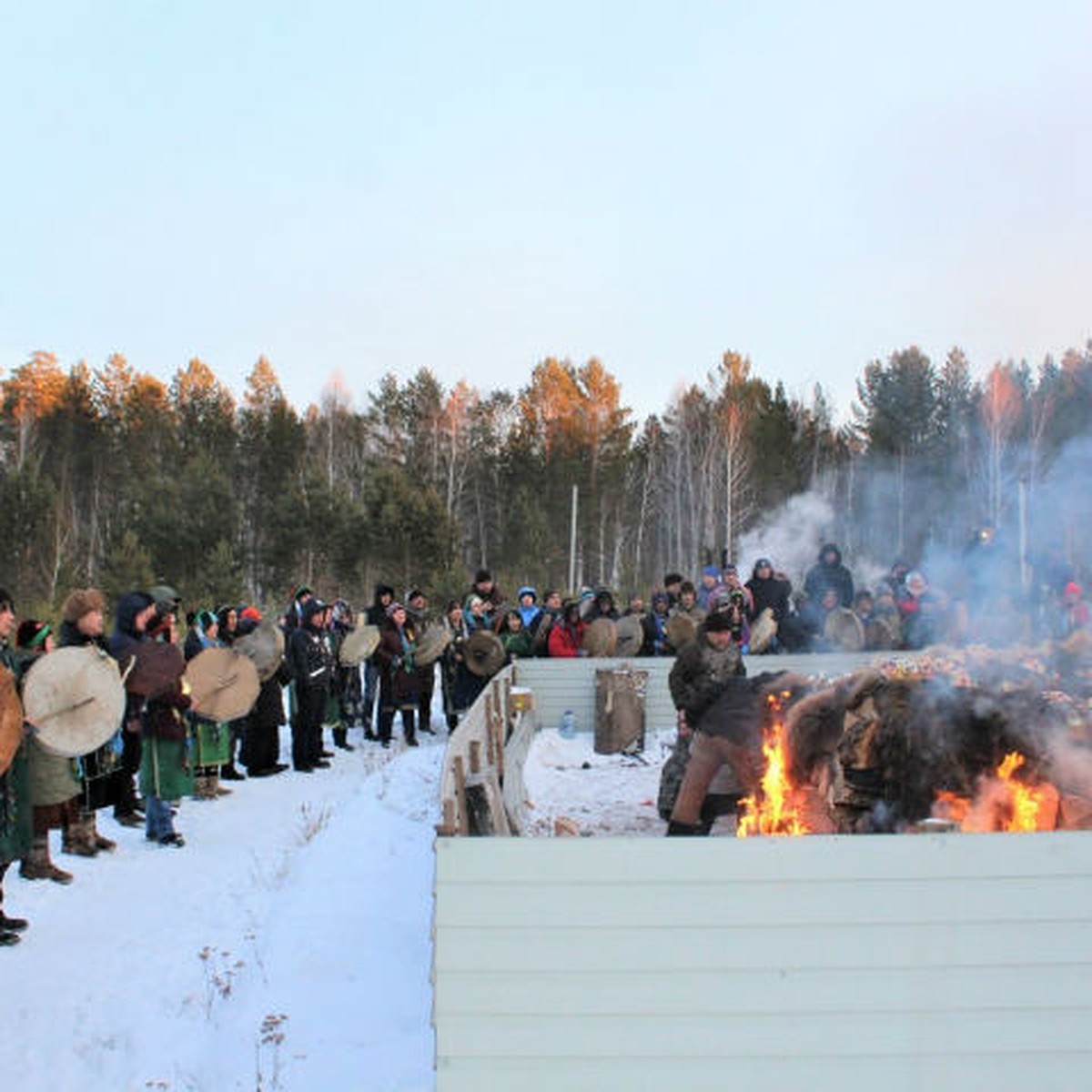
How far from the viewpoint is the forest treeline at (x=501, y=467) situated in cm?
3272

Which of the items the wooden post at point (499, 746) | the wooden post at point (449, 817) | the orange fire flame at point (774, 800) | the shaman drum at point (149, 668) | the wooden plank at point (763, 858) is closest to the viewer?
the wooden plank at point (763, 858)

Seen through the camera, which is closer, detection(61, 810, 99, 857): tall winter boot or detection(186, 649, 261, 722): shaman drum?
detection(61, 810, 99, 857): tall winter boot

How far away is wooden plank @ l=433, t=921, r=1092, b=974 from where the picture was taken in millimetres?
3586

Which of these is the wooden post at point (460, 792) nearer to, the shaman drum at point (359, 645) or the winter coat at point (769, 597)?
the shaman drum at point (359, 645)

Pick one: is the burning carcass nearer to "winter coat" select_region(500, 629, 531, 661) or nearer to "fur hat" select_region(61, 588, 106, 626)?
"fur hat" select_region(61, 588, 106, 626)

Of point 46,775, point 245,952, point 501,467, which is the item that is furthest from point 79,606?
point 501,467

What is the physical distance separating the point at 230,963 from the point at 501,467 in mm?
42019

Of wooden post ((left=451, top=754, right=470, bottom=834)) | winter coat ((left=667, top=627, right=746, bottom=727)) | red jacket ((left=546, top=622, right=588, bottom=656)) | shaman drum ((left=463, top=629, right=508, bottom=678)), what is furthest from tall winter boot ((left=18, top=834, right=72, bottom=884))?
red jacket ((left=546, top=622, right=588, bottom=656))

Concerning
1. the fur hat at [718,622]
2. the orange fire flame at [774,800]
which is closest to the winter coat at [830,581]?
the fur hat at [718,622]

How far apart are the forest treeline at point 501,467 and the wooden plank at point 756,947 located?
2672cm

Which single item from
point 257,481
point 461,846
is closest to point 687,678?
point 461,846

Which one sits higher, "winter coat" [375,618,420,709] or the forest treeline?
the forest treeline

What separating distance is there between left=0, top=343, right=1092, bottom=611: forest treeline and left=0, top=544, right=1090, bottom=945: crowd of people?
15558mm

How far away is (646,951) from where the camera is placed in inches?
142
